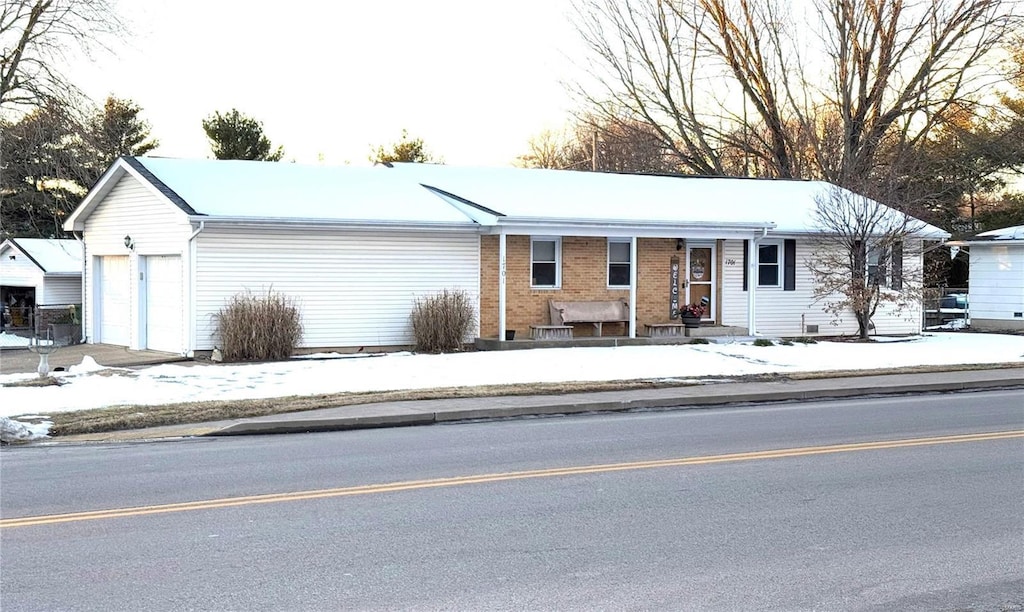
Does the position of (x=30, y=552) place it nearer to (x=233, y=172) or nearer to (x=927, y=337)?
(x=233, y=172)

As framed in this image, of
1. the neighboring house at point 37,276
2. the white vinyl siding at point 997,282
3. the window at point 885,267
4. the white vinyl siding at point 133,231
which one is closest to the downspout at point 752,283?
the window at point 885,267

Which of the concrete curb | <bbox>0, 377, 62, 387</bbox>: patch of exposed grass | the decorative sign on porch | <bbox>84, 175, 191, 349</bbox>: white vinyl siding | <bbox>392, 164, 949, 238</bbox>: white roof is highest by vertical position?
<bbox>392, 164, 949, 238</bbox>: white roof

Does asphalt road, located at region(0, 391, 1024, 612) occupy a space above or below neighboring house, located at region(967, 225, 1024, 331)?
below

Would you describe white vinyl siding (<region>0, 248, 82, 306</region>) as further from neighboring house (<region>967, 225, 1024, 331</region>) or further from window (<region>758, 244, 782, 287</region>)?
neighboring house (<region>967, 225, 1024, 331</region>)

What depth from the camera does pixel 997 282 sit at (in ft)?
107

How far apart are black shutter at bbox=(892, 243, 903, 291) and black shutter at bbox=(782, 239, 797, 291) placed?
2.51m

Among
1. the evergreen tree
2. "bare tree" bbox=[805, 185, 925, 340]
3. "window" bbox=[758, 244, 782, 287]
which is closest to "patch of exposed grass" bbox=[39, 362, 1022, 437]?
"bare tree" bbox=[805, 185, 925, 340]

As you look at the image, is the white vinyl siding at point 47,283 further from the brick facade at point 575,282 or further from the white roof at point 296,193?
the brick facade at point 575,282

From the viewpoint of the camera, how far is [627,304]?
2689cm

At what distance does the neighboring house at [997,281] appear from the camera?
3184 cm

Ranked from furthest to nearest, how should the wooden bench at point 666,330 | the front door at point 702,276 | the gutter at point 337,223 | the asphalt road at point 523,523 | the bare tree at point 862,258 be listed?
the front door at point 702,276 → the bare tree at point 862,258 → the wooden bench at point 666,330 → the gutter at point 337,223 → the asphalt road at point 523,523

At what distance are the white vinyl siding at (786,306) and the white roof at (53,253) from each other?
21.4 metres

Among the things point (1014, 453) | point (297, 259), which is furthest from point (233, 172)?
point (1014, 453)

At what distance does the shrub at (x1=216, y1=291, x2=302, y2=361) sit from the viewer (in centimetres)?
2186
